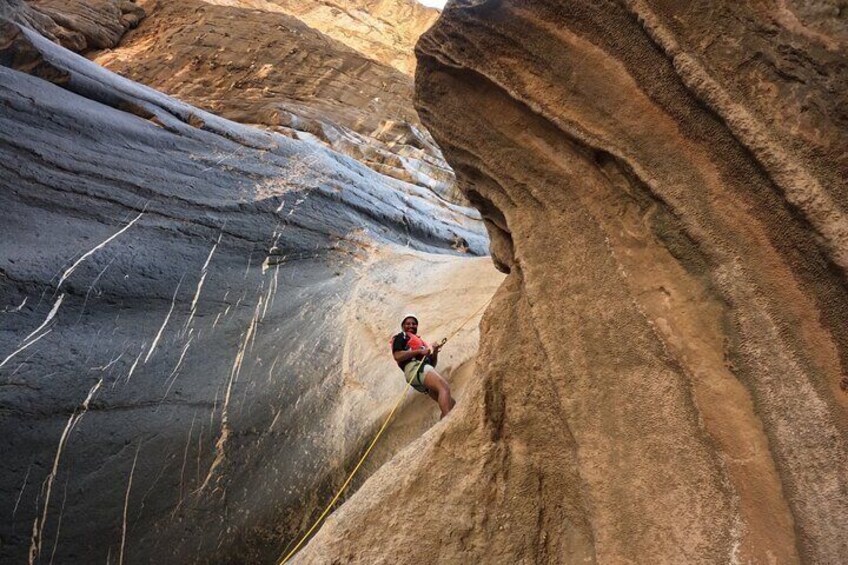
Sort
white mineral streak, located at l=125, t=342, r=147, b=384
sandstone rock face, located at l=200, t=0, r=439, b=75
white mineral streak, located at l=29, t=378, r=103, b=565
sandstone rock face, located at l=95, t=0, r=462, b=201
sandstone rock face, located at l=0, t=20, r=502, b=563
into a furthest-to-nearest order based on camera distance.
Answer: sandstone rock face, located at l=200, t=0, r=439, b=75
sandstone rock face, located at l=95, t=0, r=462, b=201
white mineral streak, located at l=125, t=342, r=147, b=384
sandstone rock face, located at l=0, t=20, r=502, b=563
white mineral streak, located at l=29, t=378, r=103, b=565

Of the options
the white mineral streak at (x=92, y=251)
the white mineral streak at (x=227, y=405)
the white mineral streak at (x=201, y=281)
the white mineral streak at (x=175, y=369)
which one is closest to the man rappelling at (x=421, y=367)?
the white mineral streak at (x=227, y=405)

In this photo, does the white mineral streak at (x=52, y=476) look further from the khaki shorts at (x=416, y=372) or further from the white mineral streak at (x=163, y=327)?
the khaki shorts at (x=416, y=372)

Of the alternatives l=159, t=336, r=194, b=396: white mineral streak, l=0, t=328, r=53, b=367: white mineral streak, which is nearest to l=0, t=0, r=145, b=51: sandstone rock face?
l=0, t=328, r=53, b=367: white mineral streak

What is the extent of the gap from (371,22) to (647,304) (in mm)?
29329

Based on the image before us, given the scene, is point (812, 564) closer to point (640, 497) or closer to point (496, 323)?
point (640, 497)

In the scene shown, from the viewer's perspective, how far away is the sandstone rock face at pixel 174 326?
16.2 feet

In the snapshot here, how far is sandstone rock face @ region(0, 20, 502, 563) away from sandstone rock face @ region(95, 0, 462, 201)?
5.21 metres

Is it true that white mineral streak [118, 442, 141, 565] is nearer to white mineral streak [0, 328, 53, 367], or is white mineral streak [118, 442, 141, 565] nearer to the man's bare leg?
white mineral streak [0, 328, 53, 367]

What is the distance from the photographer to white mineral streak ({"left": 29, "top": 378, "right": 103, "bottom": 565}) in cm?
456

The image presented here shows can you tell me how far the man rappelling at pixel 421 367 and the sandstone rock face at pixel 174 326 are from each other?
1.27 ft

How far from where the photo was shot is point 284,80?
1619 cm

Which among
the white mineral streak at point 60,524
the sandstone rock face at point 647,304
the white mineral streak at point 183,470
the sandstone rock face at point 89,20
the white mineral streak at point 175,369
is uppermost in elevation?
the sandstone rock face at point 647,304

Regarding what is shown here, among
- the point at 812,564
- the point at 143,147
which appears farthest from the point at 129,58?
the point at 812,564

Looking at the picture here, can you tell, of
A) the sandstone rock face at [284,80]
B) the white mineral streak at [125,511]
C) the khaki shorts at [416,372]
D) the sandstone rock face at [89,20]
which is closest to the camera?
the white mineral streak at [125,511]
